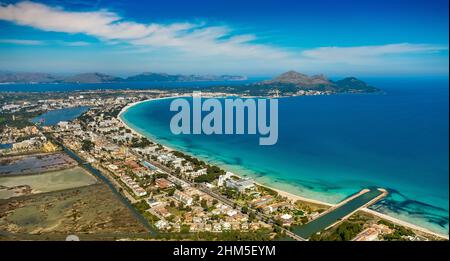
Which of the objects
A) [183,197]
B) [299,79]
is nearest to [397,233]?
[183,197]

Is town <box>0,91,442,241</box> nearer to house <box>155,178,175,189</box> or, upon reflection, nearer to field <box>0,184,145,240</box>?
house <box>155,178,175,189</box>

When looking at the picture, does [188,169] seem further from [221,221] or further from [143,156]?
[221,221]

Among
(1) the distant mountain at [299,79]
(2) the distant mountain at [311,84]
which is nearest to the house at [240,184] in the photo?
(2) the distant mountain at [311,84]

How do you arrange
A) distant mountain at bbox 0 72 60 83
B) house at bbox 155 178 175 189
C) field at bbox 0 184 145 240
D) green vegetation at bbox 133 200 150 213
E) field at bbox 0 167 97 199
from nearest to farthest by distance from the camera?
field at bbox 0 184 145 240, green vegetation at bbox 133 200 150 213, field at bbox 0 167 97 199, house at bbox 155 178 175 189, distant mountain at bbox 0 72 60 83

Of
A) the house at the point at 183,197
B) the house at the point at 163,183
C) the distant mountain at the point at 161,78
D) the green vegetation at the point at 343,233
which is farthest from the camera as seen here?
the distant mountain at the point at 161,78

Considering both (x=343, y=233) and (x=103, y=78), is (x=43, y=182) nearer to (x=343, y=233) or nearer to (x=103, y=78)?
(x=343, y=233)

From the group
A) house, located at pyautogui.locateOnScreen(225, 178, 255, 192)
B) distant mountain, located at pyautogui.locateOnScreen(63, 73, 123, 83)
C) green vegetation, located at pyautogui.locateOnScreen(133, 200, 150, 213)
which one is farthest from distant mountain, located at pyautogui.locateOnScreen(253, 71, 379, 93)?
green vegetation, located at pyautogui.locateOnScreen(133, 200, 150, 213)

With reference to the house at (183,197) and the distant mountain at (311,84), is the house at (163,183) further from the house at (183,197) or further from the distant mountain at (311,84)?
the distant mountain at (311,84)
